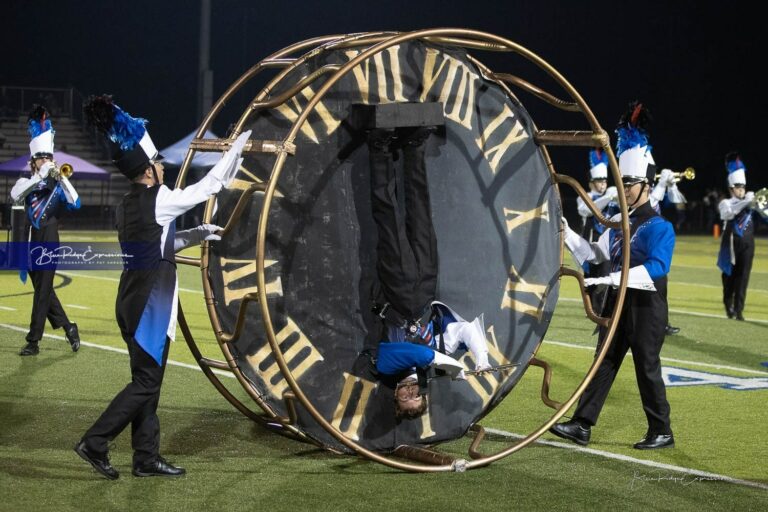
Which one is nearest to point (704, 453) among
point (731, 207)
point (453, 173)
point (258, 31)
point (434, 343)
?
point (434, 343)

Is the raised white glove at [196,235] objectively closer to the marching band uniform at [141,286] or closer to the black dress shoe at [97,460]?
the marching band uniform at [141,286]

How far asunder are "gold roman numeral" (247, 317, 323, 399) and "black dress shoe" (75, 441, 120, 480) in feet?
2.89

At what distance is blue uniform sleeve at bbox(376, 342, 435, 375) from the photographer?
5.63 m

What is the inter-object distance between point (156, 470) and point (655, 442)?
2.79 metres

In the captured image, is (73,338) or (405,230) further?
(73,338)

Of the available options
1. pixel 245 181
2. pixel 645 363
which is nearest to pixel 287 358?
pixel 245 181

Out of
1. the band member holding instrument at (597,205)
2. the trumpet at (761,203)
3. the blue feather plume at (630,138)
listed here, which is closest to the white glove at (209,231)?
the blue feather plume at (630,138)

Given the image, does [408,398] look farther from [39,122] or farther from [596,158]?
[596,158]

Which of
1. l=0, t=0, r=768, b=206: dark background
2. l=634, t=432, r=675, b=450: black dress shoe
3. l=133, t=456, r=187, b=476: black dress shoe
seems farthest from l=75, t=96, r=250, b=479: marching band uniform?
l=0, t=0, r=768, b=206: dark background

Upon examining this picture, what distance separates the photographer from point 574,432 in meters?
6.61

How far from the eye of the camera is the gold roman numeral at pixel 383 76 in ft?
19.5

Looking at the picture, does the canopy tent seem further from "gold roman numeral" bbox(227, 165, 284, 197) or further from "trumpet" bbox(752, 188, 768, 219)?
"gold roman numeral" bbox(227, 165, 284, 197)

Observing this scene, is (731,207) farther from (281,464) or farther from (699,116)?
(699,116)

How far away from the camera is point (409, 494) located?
5340mm
